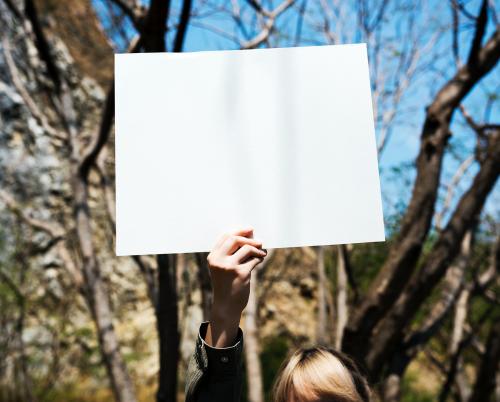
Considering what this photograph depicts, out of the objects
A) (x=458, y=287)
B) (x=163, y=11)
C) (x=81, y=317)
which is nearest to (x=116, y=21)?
(x=163, y=11)

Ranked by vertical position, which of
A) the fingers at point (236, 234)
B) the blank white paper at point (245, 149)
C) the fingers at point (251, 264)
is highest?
the blank white paper at point (245, 149)

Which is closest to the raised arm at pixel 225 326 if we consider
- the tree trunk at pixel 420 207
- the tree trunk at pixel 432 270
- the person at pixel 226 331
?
the person at pixel 226 331

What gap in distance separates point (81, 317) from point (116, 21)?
7.16m

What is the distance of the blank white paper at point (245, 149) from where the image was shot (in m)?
1.11

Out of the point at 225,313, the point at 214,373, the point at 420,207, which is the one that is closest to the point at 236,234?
the point at 225,313

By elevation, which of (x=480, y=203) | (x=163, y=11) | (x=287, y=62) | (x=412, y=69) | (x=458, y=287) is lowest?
(x=458, y=287)

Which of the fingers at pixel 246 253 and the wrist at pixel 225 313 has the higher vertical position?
the fingers at pixel 246 253

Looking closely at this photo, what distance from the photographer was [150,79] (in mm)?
1180

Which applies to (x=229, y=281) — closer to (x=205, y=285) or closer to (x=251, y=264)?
(x=251, y=264)

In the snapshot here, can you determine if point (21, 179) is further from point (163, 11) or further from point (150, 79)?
point (150, 79)

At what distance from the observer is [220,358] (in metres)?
1.03

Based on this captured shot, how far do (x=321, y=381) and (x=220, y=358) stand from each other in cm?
31

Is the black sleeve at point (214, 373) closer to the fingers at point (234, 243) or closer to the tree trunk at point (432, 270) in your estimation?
the fingers at point (234, 243)

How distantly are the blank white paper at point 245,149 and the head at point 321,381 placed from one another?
31 cm
